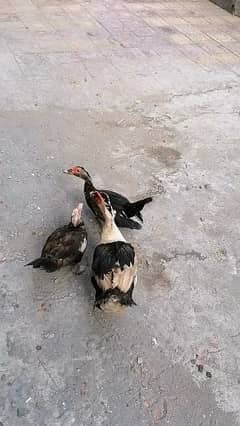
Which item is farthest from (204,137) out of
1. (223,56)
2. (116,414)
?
(116,414)

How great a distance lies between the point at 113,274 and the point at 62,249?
0.36m

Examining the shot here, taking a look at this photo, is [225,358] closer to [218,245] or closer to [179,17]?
[218,245]

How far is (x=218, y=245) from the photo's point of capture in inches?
121

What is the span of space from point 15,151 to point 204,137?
1.47 metres

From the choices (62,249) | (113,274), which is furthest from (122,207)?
(113,274)

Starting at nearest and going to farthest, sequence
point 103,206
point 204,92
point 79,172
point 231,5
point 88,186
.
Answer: point 103,206, point 88,186, point 79,172, point 204,92, point 231,5

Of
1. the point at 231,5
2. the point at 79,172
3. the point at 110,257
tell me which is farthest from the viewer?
the point at 231,5

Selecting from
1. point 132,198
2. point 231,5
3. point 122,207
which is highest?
point 231,5

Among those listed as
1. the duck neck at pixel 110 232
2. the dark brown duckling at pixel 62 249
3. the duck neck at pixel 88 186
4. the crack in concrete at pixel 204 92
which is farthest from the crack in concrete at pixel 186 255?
the crack in concrete at pixel 204 92

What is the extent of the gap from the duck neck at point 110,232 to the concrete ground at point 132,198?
14 cm

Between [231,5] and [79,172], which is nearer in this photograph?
[79,172]

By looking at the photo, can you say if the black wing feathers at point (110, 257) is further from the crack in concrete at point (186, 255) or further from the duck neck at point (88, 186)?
the duck neck at point (88, 186)

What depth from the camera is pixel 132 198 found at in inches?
132

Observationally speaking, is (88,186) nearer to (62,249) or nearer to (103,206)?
(103,206)
